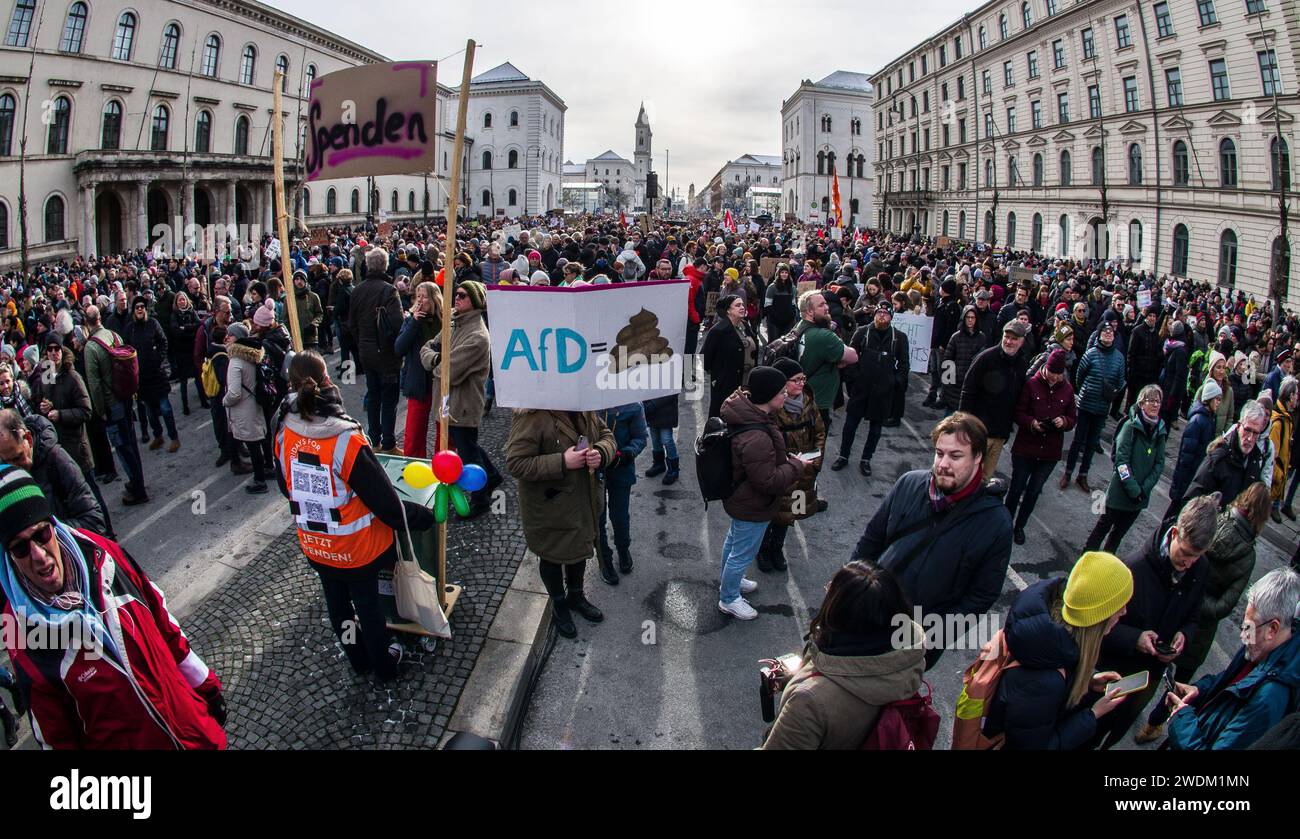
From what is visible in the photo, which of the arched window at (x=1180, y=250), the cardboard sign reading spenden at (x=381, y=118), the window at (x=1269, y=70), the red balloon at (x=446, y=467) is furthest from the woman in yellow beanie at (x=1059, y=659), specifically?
the arched window at (x=1180, y=250)

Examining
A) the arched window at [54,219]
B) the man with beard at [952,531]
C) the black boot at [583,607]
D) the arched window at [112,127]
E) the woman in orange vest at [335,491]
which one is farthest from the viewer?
the arched window at [112,127]

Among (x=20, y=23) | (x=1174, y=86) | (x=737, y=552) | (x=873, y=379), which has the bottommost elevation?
(x=737, y=552)

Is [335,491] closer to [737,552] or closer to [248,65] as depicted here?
[737,552]

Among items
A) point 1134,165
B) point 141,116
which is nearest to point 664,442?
point 1134,165

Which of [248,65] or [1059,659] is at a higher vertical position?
[248,65]

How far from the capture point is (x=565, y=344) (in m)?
4.22

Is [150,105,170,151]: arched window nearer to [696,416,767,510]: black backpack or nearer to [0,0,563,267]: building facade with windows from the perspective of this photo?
[0,0,563,267]: building facade with windows

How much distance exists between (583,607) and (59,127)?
39.2m

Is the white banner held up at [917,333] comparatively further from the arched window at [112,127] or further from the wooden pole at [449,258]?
the arched window at [112,127]

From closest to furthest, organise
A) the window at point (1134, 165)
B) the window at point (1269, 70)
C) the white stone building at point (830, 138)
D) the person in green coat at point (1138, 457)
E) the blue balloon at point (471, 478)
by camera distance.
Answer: the blue balloon at point (471, 478) → the person in green coat at point (1138, 457) → the window at point (1269, 70) → the window at point (1134, 165) → the white stone building at point (830, 138)

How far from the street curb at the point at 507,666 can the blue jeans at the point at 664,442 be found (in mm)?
2384

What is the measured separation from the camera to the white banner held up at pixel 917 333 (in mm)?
10117

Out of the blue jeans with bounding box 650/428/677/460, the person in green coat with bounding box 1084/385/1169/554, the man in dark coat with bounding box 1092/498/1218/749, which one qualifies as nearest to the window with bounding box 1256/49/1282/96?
the person in green coat with bounding box 1084/385/1169/554

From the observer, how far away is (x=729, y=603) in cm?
507
